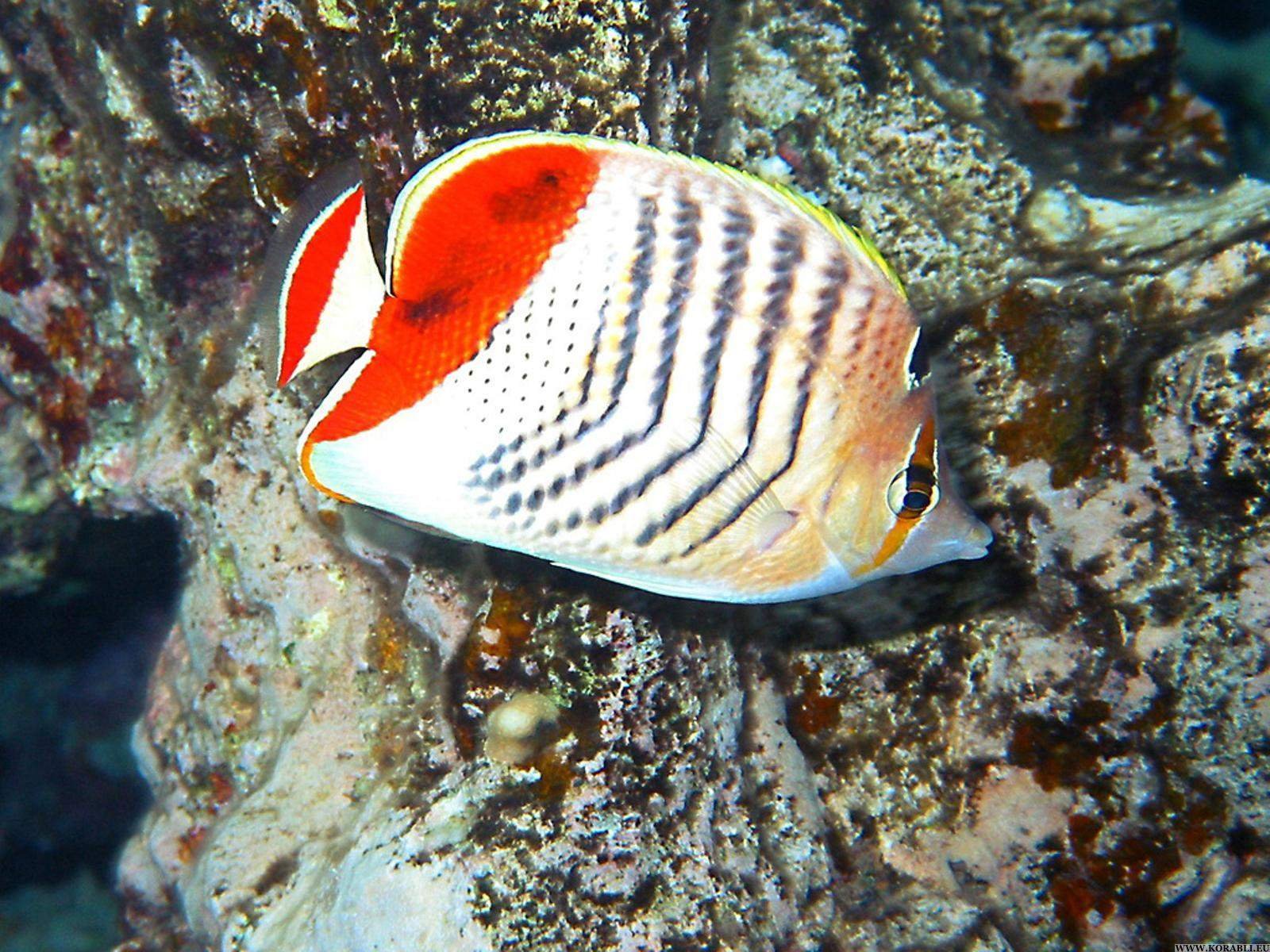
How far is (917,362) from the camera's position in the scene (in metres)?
1.25

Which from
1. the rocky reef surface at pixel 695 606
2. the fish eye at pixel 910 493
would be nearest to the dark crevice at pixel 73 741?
the rocky reef surface at pixel 695 606

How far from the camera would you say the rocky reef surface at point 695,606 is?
5.72ft

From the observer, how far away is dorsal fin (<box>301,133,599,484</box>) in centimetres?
119

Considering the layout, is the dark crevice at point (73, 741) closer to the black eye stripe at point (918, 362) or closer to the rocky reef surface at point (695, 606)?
the rocky reef surface at point (695, 606)

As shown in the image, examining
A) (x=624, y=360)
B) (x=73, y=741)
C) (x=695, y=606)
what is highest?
(x=624, y=360)

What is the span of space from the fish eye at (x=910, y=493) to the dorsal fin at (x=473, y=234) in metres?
0.63

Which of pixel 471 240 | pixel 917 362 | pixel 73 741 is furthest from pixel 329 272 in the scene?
pixel 73 741

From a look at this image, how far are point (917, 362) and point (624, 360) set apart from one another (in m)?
0.45

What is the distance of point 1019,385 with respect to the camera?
194 cm

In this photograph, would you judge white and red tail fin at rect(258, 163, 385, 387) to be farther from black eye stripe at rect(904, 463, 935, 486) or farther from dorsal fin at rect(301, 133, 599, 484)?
black eye stripe at rect(904, 463, 935, 486)

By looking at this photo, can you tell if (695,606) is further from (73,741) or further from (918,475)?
(73,741)

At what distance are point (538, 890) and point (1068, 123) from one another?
11.1 ft

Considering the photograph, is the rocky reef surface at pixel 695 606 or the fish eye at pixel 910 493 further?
the rocky reef surface at pixel 695 606

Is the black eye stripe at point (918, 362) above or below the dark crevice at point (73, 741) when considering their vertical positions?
above
